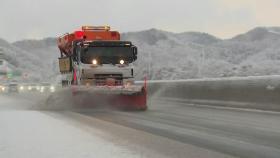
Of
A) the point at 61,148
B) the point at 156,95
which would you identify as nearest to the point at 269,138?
the point at 61,148

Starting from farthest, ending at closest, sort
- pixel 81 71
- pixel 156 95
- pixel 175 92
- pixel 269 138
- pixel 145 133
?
1. pixel 156 95
2. pixel 175 92
3. pixel 81 71
4. pixel 145 133
5. pixel 269 138

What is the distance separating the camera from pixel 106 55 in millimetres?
19812

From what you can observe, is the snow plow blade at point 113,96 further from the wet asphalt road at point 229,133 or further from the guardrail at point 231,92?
the wet asphalt road at point 229,133

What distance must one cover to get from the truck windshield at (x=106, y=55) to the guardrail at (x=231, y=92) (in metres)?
3.51

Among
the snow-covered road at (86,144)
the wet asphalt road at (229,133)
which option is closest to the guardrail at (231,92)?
the wet asphalt road at (229,133)

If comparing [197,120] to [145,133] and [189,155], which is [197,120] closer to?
[145,133]

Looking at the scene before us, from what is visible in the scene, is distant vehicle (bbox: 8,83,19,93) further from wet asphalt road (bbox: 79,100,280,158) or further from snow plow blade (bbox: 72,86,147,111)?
wet asphalt road (bbox: 79,100,280,158)

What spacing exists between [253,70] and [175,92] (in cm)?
2355

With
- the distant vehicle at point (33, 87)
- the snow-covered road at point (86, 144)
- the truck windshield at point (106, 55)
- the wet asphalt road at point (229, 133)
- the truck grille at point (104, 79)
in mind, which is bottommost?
the distant vehicle at point (33, 87)

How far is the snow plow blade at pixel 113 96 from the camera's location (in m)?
19.2

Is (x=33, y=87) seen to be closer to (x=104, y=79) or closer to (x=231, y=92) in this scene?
(x=104, y=79)

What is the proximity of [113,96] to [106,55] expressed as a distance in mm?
1673

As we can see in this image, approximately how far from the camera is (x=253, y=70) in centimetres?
4694

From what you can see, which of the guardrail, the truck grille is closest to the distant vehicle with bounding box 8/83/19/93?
the guardrail
